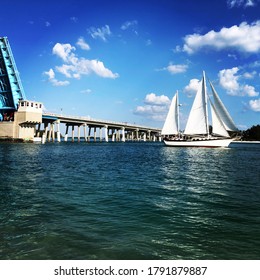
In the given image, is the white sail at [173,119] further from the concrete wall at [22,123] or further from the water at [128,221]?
the water at [128,221]

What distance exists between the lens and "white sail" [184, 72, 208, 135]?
255ft

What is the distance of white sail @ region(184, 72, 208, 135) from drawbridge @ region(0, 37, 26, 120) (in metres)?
52.7

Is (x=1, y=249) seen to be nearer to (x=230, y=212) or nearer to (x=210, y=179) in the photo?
(x=230, y=212)

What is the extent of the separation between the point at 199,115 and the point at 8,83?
189ft

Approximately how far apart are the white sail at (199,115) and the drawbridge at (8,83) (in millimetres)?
52718

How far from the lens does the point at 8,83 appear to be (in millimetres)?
88000

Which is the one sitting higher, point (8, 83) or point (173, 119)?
point (8, 83)

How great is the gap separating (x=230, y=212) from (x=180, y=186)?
6.73m

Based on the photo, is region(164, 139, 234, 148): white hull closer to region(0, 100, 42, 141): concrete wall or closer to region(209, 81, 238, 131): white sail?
region(209, 81, 238, 131): white sail

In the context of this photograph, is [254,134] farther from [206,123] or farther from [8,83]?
[8,83]

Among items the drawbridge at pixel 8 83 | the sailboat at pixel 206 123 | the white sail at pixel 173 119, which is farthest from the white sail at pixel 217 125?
the drawbridge at pixel 8 83

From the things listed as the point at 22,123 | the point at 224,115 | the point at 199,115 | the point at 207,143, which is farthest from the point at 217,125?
the point at 22,123

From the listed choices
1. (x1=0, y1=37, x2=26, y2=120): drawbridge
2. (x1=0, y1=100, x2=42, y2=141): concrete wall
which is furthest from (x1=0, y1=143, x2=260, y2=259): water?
(x1=0, y1=100, x2=42, y2=141): concrete wall
